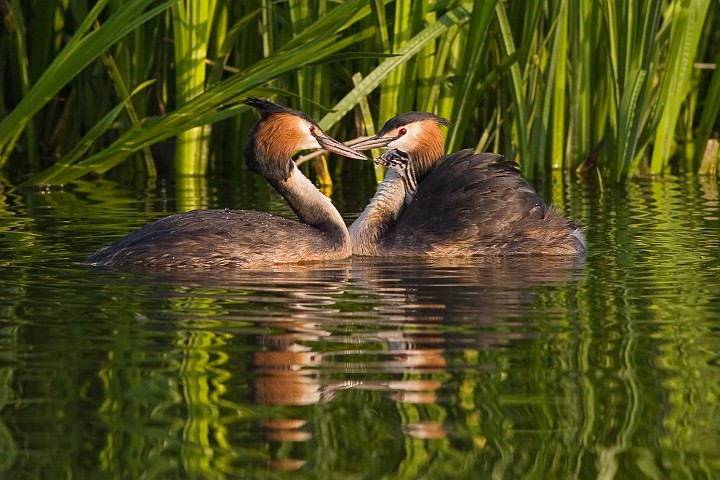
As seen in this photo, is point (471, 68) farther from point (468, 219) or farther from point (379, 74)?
point (468, 219)

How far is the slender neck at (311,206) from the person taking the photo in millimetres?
8500

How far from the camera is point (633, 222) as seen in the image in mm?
9586

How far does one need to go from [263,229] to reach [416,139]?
1.85 metres

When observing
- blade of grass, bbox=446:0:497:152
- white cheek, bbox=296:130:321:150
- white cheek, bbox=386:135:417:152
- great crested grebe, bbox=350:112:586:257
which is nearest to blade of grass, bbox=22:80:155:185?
white cheek, bbox=296:130:321:150

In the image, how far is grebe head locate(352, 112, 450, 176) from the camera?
951 cm

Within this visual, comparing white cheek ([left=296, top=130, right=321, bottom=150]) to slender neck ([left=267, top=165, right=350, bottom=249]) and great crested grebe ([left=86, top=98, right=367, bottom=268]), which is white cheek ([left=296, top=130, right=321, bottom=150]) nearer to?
great crested grebe ([left=86, top=98, right=367, bottom=268])

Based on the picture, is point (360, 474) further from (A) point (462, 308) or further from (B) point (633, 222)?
(B) point (633, 222)

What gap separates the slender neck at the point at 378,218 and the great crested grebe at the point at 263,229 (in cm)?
19

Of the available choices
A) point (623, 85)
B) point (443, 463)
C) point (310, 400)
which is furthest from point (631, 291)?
point (623, 85)

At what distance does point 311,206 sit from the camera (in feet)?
28.3

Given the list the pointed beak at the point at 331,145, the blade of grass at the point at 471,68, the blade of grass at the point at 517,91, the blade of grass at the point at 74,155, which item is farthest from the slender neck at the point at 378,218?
the blade of grass at the point at 517,91

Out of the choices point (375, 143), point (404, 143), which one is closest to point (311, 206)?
point (375, 143)

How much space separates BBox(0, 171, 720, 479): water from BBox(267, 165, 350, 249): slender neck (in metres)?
0.45

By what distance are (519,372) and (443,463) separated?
1.03m
